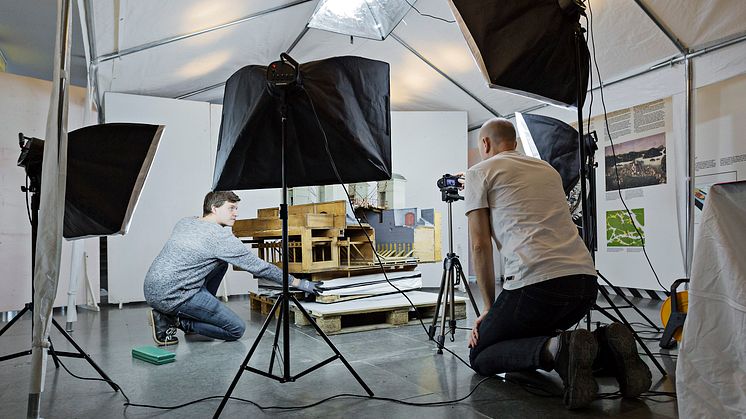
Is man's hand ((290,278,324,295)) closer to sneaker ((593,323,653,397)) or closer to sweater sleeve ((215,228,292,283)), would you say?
sweater sleeve ((215,228,292,283))

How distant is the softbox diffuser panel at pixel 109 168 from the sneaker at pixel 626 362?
211 cm

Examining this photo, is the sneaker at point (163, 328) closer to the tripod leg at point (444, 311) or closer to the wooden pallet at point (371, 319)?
the wooden pallet at point (371, 319)

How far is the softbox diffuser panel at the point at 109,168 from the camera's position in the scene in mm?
2182

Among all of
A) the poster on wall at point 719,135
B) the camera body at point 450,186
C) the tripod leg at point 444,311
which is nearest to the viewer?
the tripod leg at point 444,311

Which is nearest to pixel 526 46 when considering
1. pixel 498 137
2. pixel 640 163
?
pixel 498 137

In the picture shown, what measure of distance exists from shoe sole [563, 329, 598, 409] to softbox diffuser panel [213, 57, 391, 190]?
3.41ft

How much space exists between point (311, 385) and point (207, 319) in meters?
1.43

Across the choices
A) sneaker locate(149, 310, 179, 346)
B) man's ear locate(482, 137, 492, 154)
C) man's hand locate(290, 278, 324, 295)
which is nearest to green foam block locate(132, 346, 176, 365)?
sneaker locate(149, 310, 179, 346)

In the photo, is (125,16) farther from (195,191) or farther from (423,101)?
(423,101)

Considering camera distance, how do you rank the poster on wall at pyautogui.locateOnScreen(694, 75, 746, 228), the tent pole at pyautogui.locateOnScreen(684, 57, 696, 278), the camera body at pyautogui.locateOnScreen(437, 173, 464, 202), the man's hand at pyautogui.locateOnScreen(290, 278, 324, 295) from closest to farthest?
the camera body at pyautogui.locateOnScreen(437, 173, 464, 202)
the man's hand at pyautogui.locateOnScreen(290, 278, 324, 295)
the poster on wall at pyautogui.locateOnScreen(694, 75, 746, 228)
the tent pole at pyautogui.locateOnScreen(684, 57, 696, 278)

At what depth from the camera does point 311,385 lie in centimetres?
238

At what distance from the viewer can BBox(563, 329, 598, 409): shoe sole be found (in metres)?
1.95

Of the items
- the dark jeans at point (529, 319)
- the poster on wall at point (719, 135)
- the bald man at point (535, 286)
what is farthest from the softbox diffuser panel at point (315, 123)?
the poster on wall at point (719, 135)

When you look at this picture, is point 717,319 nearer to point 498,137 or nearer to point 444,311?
point 498,137
